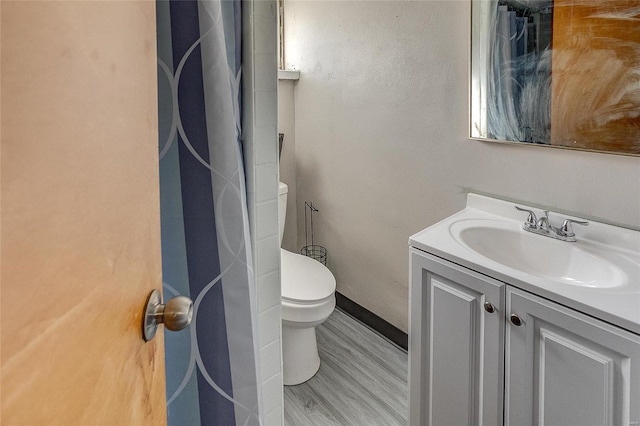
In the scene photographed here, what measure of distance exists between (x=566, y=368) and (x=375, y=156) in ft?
4.23

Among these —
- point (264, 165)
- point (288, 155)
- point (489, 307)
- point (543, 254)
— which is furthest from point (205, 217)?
point (288, 155)

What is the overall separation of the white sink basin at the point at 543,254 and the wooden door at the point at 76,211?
1.06 meters

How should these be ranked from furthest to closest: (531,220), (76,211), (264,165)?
(531,220) → (264,165) → (76,211)

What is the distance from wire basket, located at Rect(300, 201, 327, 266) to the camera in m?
2.63

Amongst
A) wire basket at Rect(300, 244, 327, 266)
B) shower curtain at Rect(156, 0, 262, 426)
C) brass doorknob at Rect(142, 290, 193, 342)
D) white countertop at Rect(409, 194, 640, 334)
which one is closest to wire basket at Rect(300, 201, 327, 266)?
wire basket at Rect(300, 244, 327, 266)

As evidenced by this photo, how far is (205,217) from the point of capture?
747 mm

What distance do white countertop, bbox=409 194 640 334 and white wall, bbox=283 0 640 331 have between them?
0.17 feet

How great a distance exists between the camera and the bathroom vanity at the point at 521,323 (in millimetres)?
980

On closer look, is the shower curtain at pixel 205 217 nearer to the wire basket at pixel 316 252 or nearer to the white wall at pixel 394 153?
the white wall at pixel 394 153

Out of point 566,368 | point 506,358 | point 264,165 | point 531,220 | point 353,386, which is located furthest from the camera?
point 353,386

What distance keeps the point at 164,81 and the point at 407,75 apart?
137 cm

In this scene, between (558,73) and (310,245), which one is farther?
(310,245)

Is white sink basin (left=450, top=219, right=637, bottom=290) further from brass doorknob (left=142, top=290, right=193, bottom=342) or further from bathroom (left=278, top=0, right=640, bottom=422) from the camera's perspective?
brass doorknob (left=142, top=290, right=193, bottom=342)

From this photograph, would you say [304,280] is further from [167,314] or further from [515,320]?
[167,314]
